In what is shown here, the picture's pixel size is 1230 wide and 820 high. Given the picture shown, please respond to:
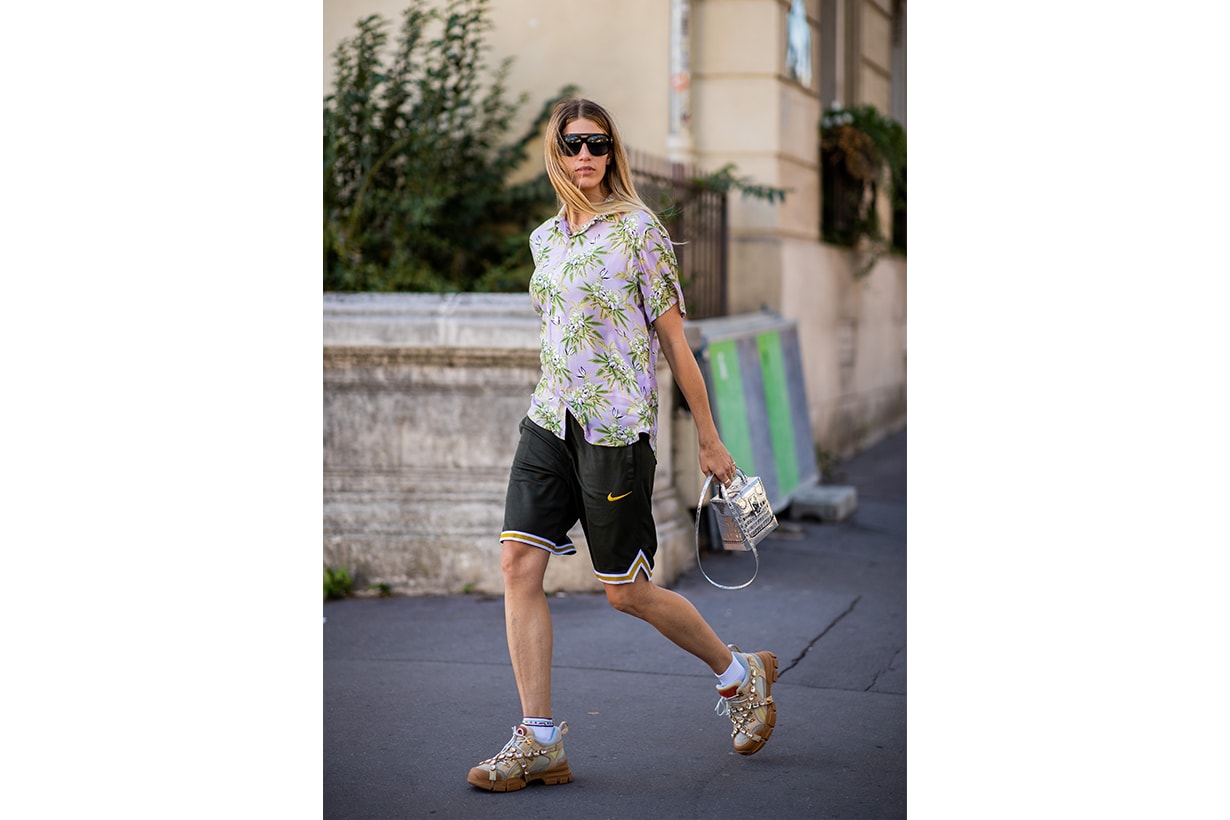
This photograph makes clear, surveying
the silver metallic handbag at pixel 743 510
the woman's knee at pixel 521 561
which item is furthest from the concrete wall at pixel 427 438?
the woman's knee at pixel 521 561

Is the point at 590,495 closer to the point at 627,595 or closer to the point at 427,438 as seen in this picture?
the point at 627,595

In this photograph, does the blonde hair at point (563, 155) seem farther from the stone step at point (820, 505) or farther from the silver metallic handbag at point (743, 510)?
the stone step at point (820, 505)

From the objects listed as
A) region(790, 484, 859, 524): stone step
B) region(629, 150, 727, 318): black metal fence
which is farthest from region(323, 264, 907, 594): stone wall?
region(790, 484, 859, 524): stone step

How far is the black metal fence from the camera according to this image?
8055 mm

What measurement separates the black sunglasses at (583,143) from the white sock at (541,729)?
58.0 inches

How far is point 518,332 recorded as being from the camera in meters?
6.41

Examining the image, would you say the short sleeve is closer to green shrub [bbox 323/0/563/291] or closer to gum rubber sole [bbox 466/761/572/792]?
gum rubber sole [bbox 466/761/572/792]

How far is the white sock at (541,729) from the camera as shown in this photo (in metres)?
3.93

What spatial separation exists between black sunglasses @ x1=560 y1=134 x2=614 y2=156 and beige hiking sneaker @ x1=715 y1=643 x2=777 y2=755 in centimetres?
142

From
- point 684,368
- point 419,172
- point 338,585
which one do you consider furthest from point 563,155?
point 419,172

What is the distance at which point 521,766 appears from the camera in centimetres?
390
